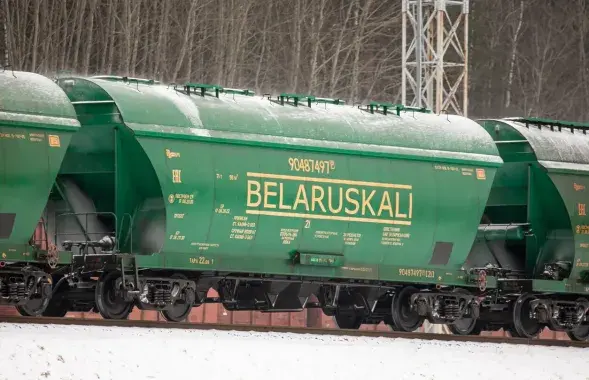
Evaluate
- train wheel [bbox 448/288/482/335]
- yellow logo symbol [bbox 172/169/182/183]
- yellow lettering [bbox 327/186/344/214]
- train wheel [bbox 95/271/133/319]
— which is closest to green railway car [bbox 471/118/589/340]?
train wheel [bbox 448/288/482/335]

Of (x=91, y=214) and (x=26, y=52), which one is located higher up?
(x=26, y=52)

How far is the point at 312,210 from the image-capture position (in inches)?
972

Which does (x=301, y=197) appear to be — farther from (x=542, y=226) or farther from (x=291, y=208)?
(x=542, y=226)

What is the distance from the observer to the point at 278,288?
2500cm

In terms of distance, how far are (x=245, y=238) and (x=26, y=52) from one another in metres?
17.0

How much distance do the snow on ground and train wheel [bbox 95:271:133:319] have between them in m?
2.12

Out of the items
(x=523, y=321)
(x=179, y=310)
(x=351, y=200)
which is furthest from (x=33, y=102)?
(x=523, y=321)

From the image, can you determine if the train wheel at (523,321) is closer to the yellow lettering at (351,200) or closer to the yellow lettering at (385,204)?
the yellow lettering at (385,204)

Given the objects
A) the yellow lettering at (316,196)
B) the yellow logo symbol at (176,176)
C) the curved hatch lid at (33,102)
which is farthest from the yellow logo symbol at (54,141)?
the yellow lettering at (316,196)

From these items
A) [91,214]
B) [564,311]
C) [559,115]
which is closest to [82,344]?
[91,214]

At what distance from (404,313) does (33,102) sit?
8.77 m

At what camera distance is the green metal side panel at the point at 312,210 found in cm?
2309

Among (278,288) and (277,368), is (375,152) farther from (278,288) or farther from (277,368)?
(277,368)

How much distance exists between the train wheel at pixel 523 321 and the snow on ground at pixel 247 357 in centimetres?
326
